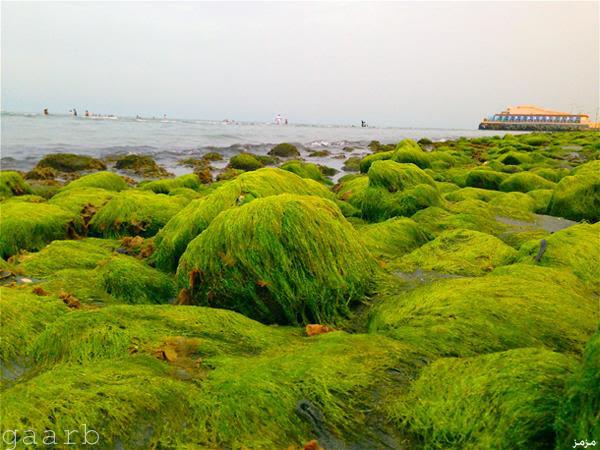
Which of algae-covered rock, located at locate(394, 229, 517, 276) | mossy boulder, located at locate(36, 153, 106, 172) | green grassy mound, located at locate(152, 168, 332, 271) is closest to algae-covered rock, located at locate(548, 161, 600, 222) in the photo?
algae-covered rock, located at locate(394, 229, 517, 276)

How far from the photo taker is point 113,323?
101 inches

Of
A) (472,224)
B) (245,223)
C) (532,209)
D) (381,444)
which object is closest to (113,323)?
(245,223)

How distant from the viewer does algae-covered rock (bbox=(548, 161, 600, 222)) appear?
6164mm

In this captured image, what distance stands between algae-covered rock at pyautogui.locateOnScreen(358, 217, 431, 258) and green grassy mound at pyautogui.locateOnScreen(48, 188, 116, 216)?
479 centimetres

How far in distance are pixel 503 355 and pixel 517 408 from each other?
39 cm

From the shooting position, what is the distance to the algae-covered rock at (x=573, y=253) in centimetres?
359

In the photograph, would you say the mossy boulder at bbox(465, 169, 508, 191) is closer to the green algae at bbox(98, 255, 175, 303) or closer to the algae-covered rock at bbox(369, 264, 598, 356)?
the algae-covered rock at bbox(369, 264, 598, 356)

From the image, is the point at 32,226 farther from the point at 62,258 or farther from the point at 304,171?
the point at 304,171

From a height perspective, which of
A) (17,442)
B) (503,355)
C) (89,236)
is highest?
(503,355)

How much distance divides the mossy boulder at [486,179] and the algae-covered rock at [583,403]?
881 centimetres

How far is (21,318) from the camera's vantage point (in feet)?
8.94

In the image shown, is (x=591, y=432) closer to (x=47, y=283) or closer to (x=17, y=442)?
(x=17, y=442)

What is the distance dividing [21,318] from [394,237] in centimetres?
410

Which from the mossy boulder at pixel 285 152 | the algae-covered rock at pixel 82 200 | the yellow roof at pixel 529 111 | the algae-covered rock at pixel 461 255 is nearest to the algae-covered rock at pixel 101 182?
the algae-covered rock at pixel 82 200
